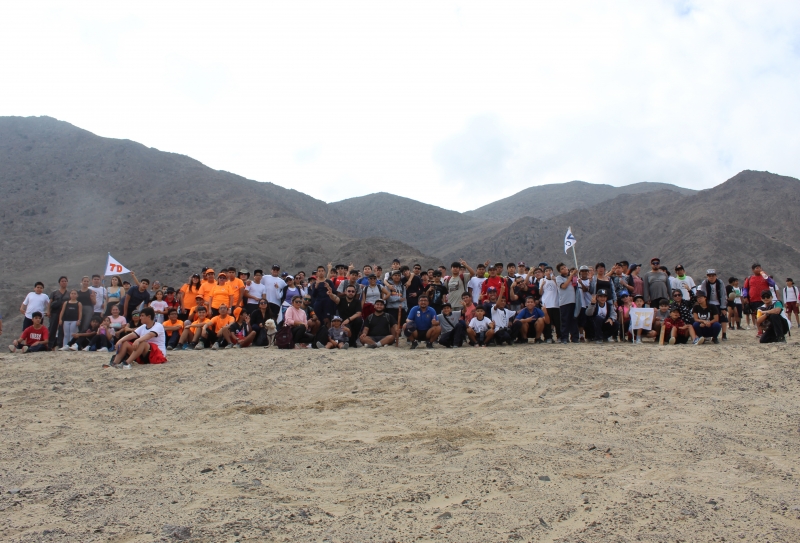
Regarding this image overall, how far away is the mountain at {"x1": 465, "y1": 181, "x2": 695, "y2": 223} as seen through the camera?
88.2 metres

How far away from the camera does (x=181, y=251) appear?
140 ft

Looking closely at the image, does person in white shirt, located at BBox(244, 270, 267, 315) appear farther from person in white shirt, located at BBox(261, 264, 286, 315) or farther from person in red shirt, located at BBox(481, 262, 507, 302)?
person in red shirt, located at BBox(481, 262, 507, 302)

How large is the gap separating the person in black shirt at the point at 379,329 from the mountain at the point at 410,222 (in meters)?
48.9

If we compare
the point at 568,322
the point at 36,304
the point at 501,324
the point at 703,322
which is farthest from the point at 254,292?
the point at 703,322

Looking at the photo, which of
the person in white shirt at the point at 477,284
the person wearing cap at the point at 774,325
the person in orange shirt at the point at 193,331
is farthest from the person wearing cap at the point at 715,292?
the person in orange shirt at the point at 193,331

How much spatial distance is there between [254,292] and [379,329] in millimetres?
2946

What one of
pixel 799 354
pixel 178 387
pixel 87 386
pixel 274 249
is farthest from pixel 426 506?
pixel 274 249

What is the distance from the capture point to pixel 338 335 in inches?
452

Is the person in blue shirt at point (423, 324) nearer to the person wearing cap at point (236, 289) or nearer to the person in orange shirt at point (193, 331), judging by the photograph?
the person wearing cap at point (236, 289)

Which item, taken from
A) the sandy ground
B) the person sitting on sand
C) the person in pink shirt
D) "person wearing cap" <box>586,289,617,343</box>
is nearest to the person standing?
the sandy ground

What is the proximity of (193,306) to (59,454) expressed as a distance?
286 inches

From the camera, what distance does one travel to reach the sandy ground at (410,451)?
3.79 metres

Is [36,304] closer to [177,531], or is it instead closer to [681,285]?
[177,531]

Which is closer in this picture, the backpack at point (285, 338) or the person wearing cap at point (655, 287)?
the backpack at point (285, 338)
